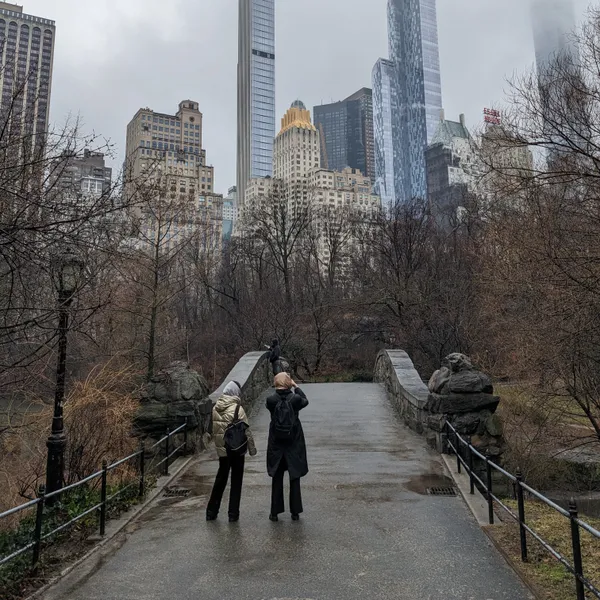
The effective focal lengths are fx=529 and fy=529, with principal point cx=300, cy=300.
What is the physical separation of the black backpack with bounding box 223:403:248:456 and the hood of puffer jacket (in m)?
0.15

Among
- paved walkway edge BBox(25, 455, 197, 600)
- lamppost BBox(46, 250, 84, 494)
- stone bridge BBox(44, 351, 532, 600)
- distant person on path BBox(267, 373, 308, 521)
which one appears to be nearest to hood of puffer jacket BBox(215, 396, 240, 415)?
distant person on path BBox(267, 373, 308, 521)

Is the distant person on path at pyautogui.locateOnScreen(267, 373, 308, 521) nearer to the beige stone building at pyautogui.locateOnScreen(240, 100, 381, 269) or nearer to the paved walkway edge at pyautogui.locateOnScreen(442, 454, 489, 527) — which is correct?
the paved walkway edge at pyautogui.locateOnScreen(442, 454, 489, 527)

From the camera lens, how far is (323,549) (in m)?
5.20

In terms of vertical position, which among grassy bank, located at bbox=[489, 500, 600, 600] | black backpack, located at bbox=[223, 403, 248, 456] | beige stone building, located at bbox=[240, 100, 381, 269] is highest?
beige stone building, located at bbox=[240, 100, 381, 269]

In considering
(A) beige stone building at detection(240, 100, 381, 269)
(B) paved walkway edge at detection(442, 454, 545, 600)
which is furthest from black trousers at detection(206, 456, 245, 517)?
(A) beige stone building at detection(240, 100, 381, 269)

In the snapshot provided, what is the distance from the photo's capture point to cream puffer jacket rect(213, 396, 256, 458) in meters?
6.11

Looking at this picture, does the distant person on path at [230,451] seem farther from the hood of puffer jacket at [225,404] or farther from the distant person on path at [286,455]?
the distant person on path at [286,455]

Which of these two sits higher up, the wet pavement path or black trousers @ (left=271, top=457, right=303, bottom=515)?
black trousers @ (left=271, top=457, right=303, bottom=515)

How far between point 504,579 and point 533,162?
7.84m

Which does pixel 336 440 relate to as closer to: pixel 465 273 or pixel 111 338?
pixel 111 338

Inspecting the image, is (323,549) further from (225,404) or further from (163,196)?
(163,196)

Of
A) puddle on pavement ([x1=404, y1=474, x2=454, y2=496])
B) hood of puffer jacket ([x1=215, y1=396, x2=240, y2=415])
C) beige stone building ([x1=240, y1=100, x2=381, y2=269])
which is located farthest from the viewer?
beige stone building ([x1=240, y1=100, x2=381, y2=269])

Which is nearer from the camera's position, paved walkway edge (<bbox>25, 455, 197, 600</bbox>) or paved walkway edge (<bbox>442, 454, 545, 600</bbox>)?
paved walkway edge (<bbox>442, 454, 545, 600</bbox>)

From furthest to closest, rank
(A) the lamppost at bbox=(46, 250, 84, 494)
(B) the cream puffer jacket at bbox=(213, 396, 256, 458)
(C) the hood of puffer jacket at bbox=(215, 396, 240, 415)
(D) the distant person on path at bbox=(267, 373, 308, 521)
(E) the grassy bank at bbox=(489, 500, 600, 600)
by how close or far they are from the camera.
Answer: (A) the lamppost at bbox=(46, 250, 84, 494), (C) the hood of puffer jacket at bbox=(215, 396, 240, 415), (B) the cream puffer jacket at bbox=(213, 396, 256, 458), (D) the distant person on path at bbox=(267, 373, 308, 521), (E) the grassy bank at bbox=(489, 500, 600, 600)
